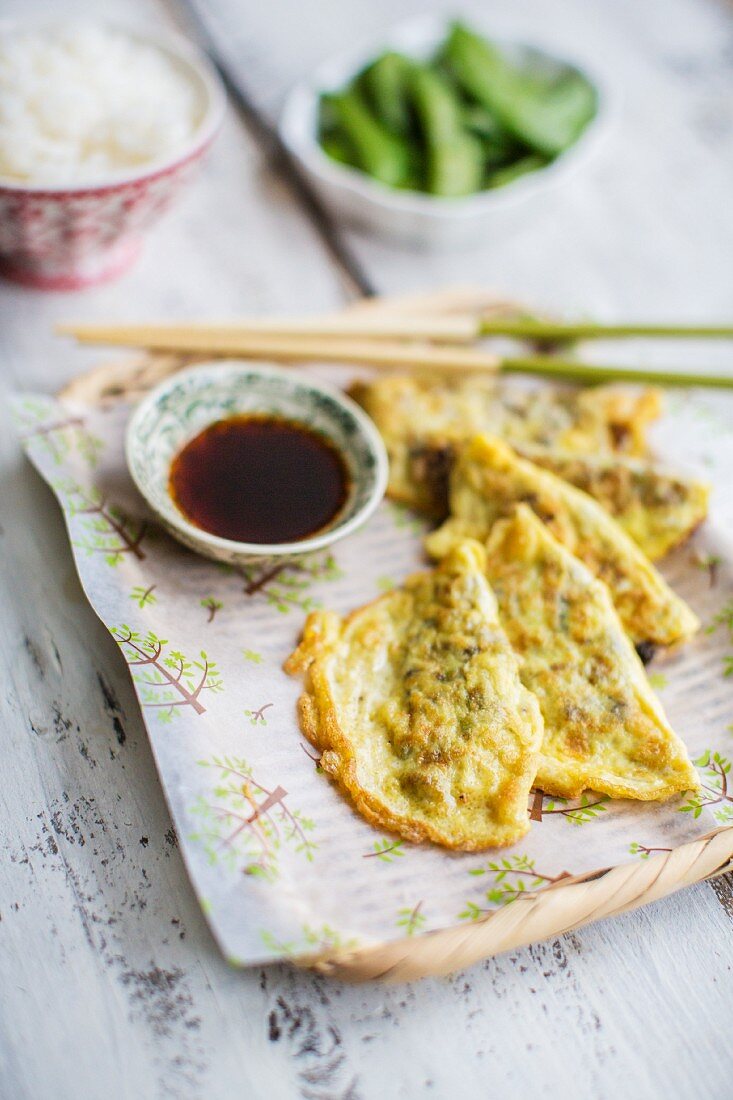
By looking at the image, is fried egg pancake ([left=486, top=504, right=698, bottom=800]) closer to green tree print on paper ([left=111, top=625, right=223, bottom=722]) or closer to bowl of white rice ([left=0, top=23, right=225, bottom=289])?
green tree print on paper ([left=111, top=625, right=223, bottom=722])

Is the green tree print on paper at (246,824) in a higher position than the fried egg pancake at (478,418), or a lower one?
lower

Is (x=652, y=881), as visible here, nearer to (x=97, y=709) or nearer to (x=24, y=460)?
(x=97, y=709)

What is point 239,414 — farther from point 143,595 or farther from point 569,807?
point 569,807

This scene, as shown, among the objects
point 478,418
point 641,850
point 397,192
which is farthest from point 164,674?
point 397,192

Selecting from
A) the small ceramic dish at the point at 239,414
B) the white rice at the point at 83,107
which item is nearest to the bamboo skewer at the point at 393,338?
the small ceramic dish at the point at 239,414

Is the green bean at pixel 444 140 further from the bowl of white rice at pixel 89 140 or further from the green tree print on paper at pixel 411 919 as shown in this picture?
the green tree print on paper at pixel 411 919

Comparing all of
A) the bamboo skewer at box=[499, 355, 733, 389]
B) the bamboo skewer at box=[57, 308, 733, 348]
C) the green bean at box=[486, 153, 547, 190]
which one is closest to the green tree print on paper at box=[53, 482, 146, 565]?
the bamboo skewer at box=[57, 308, 733, 348]

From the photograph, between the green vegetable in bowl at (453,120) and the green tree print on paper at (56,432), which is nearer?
the green tree print on paper at (56,432)
